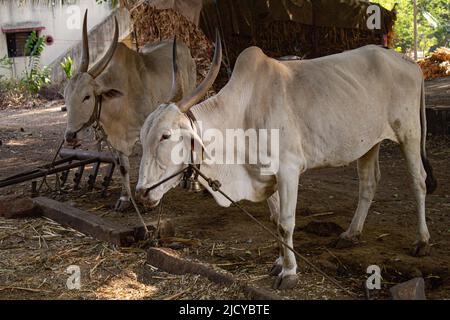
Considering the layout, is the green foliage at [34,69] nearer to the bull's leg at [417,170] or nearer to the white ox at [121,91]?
the white ox at [121,91]

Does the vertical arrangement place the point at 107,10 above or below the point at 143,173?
above

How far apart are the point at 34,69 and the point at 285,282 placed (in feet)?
50.4

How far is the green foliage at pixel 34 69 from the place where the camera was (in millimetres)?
16625

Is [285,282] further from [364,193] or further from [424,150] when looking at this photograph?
[424,150]

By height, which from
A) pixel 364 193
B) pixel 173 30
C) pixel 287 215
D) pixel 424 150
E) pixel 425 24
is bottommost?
pixel 364 193

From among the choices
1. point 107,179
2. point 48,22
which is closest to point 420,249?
point 107,179

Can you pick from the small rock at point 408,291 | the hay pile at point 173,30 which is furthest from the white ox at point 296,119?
the hay pile at point 173,30

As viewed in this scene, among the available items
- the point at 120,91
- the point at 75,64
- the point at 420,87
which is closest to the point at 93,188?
the point at 120,91

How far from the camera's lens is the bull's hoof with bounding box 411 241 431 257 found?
3967 millimetres

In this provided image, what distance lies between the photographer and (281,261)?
3.67 metres

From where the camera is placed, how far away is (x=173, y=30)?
21.7 ft

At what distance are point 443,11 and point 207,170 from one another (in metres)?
24.6

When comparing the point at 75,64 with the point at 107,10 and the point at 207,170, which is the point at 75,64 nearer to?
the point at 107,10

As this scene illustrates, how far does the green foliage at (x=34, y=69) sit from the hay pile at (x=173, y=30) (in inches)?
415
